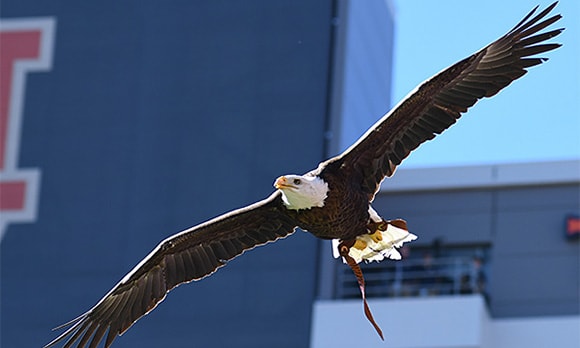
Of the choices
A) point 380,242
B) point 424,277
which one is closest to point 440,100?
point 380,242

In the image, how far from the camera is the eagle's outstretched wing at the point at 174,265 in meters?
11.2

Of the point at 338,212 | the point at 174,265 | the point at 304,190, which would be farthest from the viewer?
the point at 174,265

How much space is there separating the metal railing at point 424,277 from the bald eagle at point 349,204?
7420 mm

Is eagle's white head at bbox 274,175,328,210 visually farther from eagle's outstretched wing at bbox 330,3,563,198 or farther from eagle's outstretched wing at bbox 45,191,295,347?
eagle's outstretched wing at bbox 45,191,295,347

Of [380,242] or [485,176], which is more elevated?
[485,176]

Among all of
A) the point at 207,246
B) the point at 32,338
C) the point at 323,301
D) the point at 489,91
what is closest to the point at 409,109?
the point at 489,91

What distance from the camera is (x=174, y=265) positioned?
11.3 metres

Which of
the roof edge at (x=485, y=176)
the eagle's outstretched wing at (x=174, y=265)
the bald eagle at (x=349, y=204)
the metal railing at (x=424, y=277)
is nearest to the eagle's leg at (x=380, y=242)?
the bald eagle at (x=349, y=204)

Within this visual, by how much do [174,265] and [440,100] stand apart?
6.51 feet

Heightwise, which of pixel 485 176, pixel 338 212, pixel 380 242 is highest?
pixel 485 176

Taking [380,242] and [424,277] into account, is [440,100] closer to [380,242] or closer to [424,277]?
[380,242]

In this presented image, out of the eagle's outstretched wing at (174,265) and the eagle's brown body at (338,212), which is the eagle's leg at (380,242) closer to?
the eagle's brown body at (338,212)

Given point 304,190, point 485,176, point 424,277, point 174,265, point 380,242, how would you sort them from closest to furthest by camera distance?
point 304,190 < point 380,242 < point 174,265 < point 424,277 < point 485,176

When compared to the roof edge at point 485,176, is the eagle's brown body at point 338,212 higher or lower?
lower
